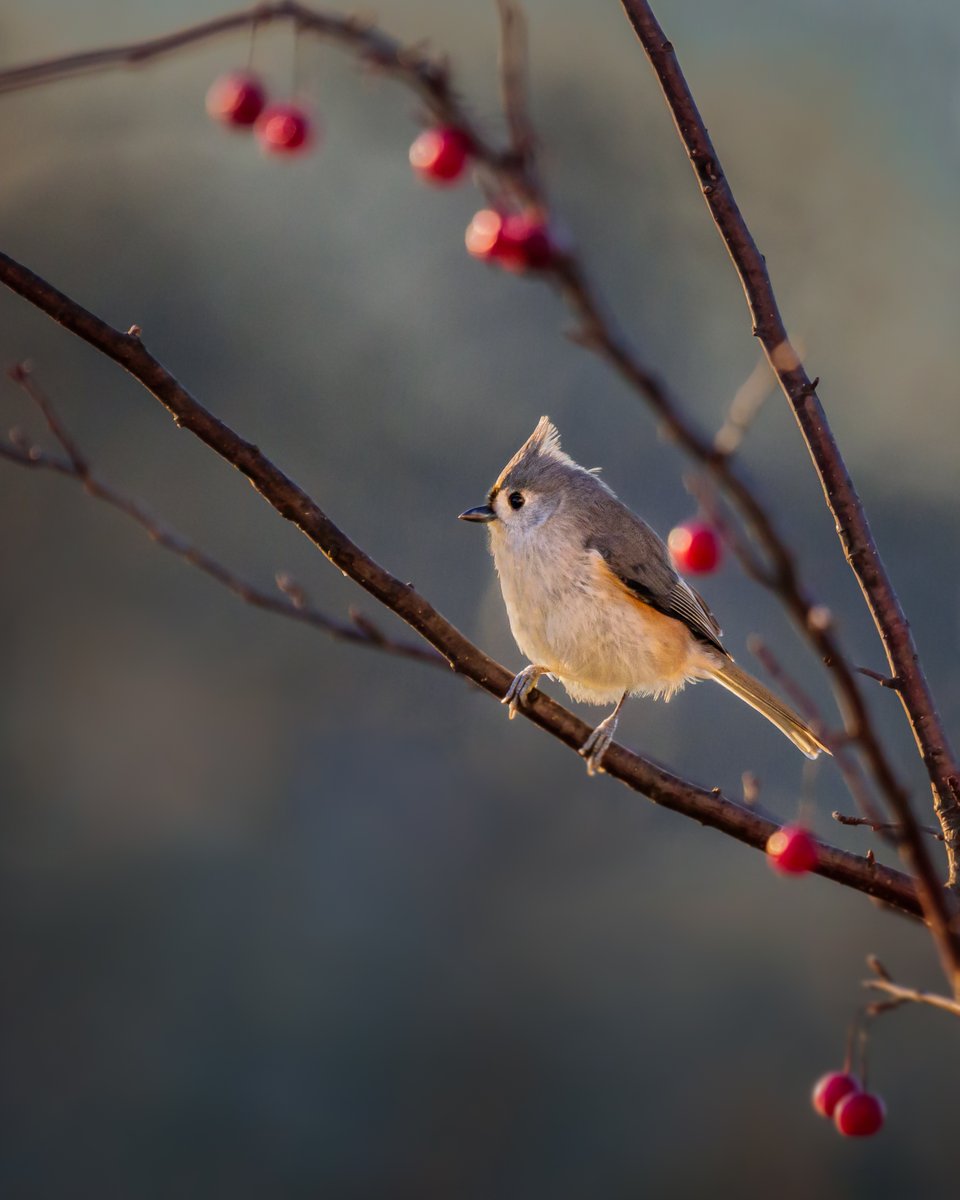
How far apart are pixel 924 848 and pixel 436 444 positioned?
648 cm

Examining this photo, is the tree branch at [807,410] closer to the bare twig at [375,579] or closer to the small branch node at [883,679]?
the small branch node at [883,679]

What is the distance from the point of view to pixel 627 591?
279 centimetres

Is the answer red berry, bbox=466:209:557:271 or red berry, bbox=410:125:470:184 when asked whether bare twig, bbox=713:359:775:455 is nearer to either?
red berry, bbox=466:209:557:271

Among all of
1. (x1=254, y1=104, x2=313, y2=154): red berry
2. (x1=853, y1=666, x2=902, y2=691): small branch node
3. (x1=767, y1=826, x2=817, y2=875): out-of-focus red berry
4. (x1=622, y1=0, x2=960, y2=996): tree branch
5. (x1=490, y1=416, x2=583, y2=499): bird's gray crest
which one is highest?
(x1=490, y1=416, x2=583, y2=499): bird's gray crest

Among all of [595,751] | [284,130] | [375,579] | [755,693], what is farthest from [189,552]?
[755,693]

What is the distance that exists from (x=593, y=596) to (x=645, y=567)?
0.62 feet

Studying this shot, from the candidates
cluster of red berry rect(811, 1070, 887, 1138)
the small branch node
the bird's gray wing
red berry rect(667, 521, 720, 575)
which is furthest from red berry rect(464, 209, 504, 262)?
the bird's gray wing

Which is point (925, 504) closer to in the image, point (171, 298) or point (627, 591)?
point (627, 591)

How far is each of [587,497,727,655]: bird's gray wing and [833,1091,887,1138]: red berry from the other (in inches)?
54.1

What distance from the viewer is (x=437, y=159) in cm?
99

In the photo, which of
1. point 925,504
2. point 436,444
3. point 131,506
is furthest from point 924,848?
point 436,444

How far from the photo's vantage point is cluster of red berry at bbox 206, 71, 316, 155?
1.26 m

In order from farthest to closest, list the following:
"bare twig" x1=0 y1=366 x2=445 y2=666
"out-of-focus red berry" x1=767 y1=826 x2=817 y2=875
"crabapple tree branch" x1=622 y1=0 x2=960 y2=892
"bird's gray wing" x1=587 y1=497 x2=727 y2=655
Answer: "bird's gray wing" x1=587 y1=497 x2=727 y2=655, "crabapple tree branch" x1=622 y1=0 x2=960 y2=892, "bare twig" x1=0 y1=366 x2=445 y2=666, "out-of-focus red berry" x1=767 y1=826 x2=817 y2=875

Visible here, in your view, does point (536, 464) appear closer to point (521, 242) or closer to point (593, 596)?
point (593, 596)
